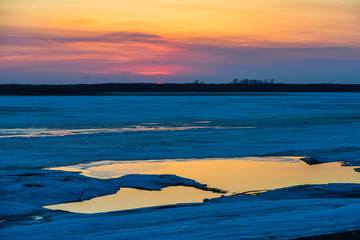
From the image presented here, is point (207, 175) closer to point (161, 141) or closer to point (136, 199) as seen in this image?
point (136, 199)

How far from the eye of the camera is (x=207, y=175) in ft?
39.0

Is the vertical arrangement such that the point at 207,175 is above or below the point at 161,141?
below

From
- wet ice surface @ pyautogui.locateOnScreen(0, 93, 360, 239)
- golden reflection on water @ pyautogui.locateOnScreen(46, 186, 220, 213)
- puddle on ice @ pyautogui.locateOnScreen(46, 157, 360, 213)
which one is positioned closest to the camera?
wet ice surface @ pyautogui.locateOnScreen(0, 93, 360, 239)

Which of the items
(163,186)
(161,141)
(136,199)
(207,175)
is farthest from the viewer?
(161,141)

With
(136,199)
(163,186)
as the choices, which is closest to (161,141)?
(163,186)

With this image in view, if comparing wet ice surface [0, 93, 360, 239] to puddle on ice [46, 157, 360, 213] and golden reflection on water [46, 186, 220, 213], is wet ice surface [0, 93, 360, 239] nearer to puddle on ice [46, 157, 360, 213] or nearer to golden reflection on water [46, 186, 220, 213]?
golden reflection on water [46, 186, 220, 213]

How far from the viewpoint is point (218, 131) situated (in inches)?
830

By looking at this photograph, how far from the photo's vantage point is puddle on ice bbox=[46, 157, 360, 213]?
930cm

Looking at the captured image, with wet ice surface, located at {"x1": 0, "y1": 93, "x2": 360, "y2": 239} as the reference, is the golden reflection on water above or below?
below

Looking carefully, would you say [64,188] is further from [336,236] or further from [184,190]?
[336,236]

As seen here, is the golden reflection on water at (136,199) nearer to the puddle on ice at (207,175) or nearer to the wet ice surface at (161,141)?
the puddle on ice at (207,175)

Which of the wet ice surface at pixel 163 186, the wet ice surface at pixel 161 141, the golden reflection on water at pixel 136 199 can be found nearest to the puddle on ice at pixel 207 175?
the golden reflection on water at pixel 136 199

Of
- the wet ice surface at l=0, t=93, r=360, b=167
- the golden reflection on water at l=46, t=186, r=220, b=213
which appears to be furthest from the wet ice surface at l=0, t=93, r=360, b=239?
the golden reflection on water at l=46, t=186, r=220, b=213

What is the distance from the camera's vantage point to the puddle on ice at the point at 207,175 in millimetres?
9305
